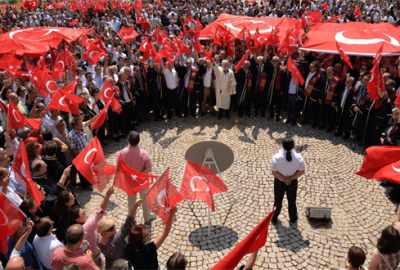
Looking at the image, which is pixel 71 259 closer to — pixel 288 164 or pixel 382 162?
pixel 288 164

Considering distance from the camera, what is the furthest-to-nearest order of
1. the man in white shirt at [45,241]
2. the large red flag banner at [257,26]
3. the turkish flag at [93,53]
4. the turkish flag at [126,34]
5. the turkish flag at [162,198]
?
the turkish flag at [126,34]
the large red flag banner at [257,26]
the turkish flag at [93,53]
the turkish flag at [162,198]
the man in white shirt at [45,241]

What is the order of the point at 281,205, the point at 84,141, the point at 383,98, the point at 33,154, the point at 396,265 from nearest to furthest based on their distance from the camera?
1. the point at 396,265
2. the point at 33,154
3. the point at 281,205
4. the point at 84,141
5. the point at 383,98

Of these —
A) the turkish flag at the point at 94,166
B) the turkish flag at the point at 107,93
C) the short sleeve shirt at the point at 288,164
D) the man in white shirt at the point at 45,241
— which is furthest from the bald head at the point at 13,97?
the short sleeve shirt at the point at 288,164

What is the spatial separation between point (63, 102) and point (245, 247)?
5.74 meters

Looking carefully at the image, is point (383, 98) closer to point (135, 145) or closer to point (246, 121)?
point (246, 121)

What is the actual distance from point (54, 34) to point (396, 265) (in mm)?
14243

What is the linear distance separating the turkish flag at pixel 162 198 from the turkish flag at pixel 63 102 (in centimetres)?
369

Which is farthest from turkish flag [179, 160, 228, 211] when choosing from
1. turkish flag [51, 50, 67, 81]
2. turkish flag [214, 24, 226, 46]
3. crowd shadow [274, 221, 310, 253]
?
turkish flag [214, 24, 226, 46]

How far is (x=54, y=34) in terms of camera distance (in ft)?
45.7

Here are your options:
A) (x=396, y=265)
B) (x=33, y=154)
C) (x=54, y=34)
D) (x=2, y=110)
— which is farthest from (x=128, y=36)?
(x=396, y=265)

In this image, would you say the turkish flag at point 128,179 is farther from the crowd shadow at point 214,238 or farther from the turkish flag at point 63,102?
the turkish flag at point 63,102

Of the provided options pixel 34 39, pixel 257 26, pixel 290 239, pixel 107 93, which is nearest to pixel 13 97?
pixel 107 93

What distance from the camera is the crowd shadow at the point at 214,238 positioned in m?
6.27

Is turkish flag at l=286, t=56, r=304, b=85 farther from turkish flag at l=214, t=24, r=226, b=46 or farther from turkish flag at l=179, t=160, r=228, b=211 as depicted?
turkish flag at l=179, t=160, r=228, b=211
